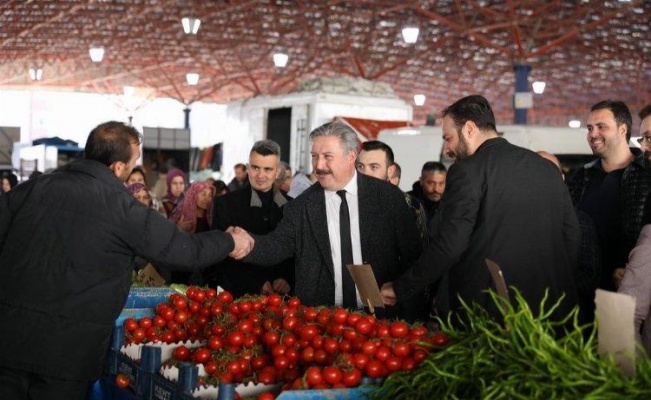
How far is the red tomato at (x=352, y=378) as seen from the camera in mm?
3170

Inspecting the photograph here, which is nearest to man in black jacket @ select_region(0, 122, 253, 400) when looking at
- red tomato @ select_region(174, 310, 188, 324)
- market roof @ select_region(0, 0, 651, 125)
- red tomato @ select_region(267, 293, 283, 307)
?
red tomato @ select_region(267, 293, 283, 307)

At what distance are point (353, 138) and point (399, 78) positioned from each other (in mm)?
37737

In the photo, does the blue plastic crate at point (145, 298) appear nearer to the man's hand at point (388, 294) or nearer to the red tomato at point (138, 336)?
the red tomato at point (138, 336)

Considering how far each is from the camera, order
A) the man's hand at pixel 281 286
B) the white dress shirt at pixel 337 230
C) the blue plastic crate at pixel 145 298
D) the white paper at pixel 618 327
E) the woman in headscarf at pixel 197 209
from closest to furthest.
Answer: the white paper at pixel 618 327 < the white dress shirt at pixel 337 230 < the blue plastic crate at pixel 145 298 < the man's hand at pixel 281 286 < the woman in headscarf at pixel 197 209

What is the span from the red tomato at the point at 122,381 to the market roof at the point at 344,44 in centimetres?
1842

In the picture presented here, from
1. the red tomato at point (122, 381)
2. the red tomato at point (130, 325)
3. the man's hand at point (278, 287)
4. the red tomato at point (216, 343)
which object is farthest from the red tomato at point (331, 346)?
the man's hand at point (278, 287)

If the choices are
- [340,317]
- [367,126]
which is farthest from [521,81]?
[340,317]

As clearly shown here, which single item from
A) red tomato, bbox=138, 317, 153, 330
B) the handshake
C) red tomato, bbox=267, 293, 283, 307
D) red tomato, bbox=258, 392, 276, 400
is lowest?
red tomato, bbox=258, 392, 276, 400

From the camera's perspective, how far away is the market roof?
27656 millimetres

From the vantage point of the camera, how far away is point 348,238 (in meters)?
4.65

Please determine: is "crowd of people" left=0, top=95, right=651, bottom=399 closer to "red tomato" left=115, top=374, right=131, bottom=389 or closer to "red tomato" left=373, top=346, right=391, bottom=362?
"red tomato" left=115, top=374, right=131, bottom=389

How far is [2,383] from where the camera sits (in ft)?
12.2

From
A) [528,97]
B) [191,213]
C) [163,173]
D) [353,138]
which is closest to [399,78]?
[528,97]

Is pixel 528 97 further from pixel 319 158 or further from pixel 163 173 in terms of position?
pixel 319 158
